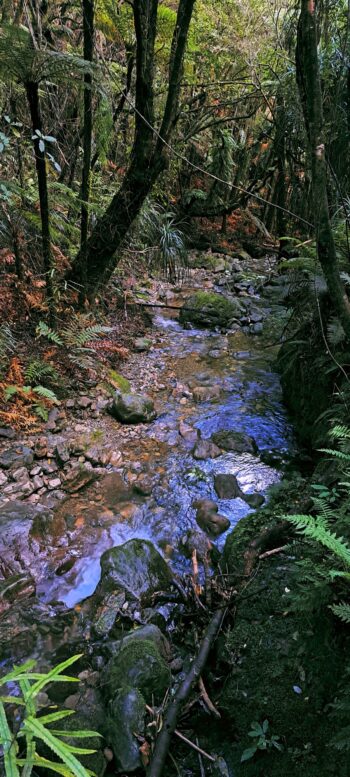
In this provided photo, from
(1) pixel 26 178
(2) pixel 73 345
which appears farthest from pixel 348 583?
(1) pixel 26 178

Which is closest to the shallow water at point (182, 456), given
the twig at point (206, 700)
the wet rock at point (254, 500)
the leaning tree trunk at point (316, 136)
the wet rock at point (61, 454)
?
the wet rock at point (254, 500)

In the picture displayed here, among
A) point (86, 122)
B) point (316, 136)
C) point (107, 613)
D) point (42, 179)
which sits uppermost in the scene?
point (86, 122)

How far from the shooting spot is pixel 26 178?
5953 millimetres

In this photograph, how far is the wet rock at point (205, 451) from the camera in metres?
4.50

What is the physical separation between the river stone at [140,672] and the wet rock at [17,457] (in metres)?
1.99

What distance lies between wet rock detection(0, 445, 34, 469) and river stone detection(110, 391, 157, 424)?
1.14 m

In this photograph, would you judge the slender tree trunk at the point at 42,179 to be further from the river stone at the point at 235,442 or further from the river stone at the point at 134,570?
the river stone at the point at 134,570

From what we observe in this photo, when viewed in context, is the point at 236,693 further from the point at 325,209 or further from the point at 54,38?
the point at 54,38

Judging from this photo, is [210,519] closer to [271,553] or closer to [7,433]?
[271,553]

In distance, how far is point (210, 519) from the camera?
3.67 m

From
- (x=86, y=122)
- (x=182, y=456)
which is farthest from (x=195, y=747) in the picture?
(x=86, y=122)

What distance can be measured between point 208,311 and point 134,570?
5574 mm

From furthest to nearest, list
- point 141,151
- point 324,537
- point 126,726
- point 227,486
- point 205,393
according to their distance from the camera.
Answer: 1. point 205,393
2. point 141,151
3. point 227,486
4. point 126,726
5. point 324,537

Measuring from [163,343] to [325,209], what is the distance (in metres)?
3.91
